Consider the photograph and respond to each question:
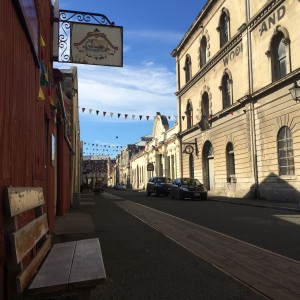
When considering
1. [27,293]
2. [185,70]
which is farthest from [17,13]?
[185,70]

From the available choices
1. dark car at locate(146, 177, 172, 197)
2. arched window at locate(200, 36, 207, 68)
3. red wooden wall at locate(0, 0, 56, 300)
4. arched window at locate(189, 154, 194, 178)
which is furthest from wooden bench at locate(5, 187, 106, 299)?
arched window at locate(189, 154, 194, 178)

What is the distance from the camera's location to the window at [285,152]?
23562 mm

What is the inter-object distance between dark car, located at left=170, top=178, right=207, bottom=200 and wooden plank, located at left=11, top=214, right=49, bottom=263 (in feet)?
78.7

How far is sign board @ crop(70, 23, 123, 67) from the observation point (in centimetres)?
1051

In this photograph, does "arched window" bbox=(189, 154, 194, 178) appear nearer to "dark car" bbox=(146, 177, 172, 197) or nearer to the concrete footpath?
"dark car" bbox=(146, 177, 172, 197)

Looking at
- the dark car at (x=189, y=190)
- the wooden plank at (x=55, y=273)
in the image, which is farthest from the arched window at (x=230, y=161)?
the wooden plank at (x=55, y=273)

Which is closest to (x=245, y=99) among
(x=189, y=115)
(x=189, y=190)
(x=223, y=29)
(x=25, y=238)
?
(x=189, y=190)

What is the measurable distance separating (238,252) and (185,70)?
3943cm

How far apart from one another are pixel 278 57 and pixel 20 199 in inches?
951

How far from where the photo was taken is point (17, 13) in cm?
457

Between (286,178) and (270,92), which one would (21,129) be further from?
(270,92)

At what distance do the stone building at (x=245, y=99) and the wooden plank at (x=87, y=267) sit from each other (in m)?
19.4

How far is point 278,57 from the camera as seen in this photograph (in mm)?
25656

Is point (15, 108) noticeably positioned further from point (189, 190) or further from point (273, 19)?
point (189, 190)
